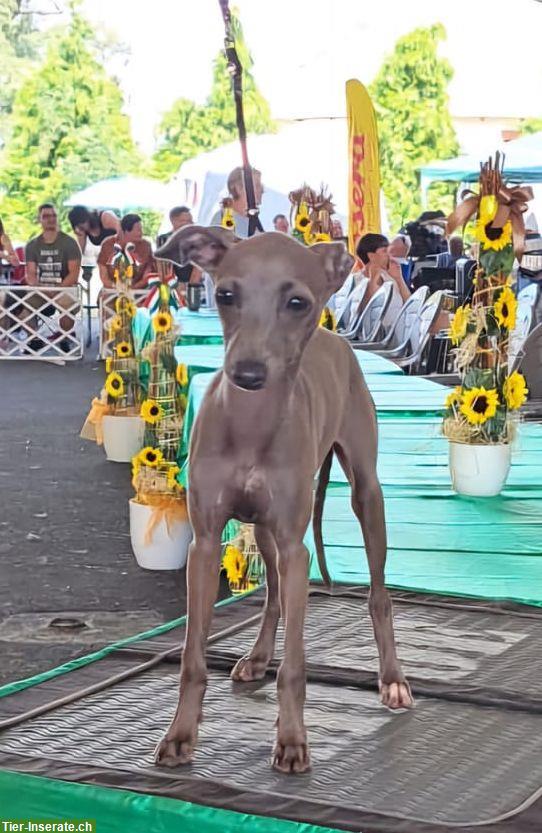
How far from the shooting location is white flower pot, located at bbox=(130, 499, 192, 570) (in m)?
4.81

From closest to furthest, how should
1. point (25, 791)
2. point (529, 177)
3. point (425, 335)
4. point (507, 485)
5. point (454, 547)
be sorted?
point (25, 791) → point (454, 547) → point (507, 485) → point (425, 335) → point (529, 177)

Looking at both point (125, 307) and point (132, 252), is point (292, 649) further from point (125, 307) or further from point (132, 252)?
point (132, 252)

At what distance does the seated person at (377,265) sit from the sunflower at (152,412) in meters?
4.47

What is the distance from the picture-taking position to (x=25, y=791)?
175cm

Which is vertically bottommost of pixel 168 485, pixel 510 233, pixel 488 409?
pixel 168 485

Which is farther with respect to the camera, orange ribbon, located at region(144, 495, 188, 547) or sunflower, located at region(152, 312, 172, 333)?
sunflower, located at region(152, 312, 172, 333)

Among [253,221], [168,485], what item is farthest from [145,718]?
[168,485]

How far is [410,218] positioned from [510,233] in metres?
22.1

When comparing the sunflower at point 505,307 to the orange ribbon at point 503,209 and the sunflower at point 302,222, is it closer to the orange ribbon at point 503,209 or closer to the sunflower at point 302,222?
the orange ribbon at point 503,209

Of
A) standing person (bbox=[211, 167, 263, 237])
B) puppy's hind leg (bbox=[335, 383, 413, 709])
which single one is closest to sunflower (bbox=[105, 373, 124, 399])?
standing person (bbox=[211, 167, 263, 237])

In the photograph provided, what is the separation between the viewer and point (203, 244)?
1.59 meters

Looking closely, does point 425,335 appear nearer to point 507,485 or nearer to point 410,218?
point 507,485

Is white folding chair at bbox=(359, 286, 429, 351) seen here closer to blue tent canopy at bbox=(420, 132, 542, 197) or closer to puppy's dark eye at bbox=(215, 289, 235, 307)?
blue tent canopy at bbox=(420, 132, 542, 197)

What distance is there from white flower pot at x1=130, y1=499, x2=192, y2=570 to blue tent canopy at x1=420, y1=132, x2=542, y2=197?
9.77 meters
